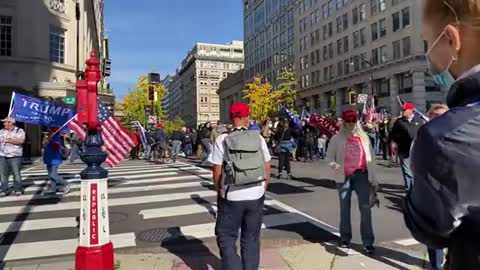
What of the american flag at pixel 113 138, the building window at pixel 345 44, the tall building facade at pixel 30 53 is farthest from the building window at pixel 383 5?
the american flag at pixel 113 138

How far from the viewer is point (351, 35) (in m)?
57.7

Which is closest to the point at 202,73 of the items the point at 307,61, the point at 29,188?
the point at 307,61

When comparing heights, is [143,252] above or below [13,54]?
below

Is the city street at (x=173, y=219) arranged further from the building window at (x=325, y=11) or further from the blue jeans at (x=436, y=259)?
the building window at (x=325, y=11)

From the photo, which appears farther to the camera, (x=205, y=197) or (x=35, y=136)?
(x=35, y=136)

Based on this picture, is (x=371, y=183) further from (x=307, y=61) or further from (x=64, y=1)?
(x=307, y=61)

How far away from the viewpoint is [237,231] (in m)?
3.98

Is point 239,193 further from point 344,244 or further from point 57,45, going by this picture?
point 57,45

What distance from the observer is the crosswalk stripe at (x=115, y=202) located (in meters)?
8.50

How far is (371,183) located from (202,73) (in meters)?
158

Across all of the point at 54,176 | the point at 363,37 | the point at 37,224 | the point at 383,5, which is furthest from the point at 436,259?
the point at 363,37

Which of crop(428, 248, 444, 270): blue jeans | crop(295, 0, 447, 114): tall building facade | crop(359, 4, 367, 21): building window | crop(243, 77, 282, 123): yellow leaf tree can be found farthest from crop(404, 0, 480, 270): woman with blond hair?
crop(243, 77, 282, 123): yellow leaf tree

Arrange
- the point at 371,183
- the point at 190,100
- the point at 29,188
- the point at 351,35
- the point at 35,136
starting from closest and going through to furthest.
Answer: the point at 371,183 < the point at 29,188 < the point at 35,136 < the point at 351,35 < the point at 190,100

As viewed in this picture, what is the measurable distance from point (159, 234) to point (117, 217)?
5.30 ft
